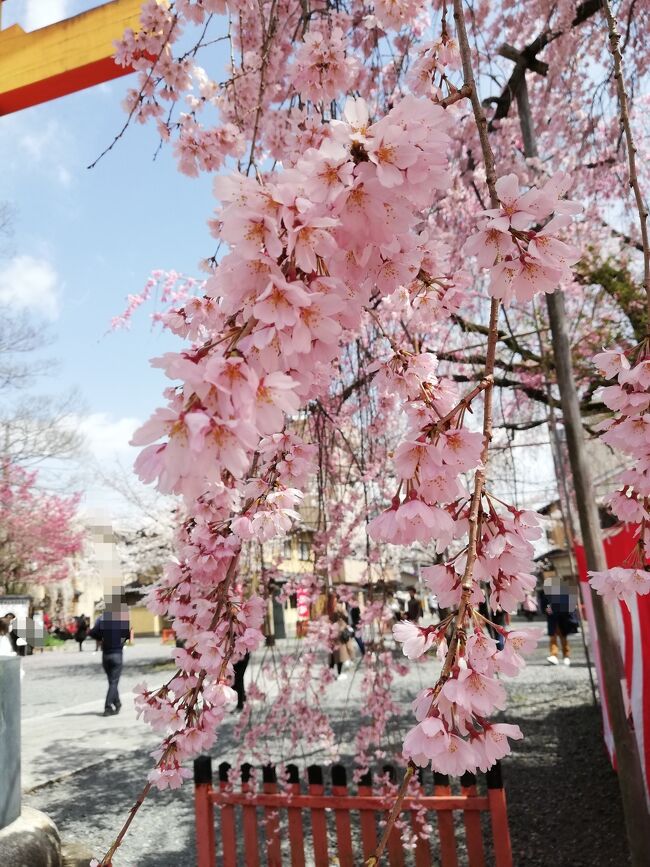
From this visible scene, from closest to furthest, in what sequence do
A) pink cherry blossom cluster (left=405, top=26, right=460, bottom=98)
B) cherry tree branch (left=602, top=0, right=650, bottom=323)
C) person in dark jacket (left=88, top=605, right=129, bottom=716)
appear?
cherry tree branch (left=602, top=0, right=650, bottom=323) → pink cherry blossom cluster (left=405, top=26, right=460, bottom=98) → person in dark jacket (left=88, top=605, right=129, bottom=716)

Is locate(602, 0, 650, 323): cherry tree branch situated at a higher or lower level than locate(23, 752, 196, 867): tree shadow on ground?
higher

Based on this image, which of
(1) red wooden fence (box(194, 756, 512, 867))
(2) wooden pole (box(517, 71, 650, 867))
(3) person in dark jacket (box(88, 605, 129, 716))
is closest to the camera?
(1) red wooden fence (box(194, 756, 512, 867))

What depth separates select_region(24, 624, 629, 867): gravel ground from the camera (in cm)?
318

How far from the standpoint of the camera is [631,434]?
3.34 feet

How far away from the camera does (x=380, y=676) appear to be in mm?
3672

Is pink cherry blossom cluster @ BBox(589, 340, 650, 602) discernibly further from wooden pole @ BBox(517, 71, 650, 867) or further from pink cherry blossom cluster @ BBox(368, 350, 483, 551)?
wooden pole @ BBox(517, 71, 650, 867)

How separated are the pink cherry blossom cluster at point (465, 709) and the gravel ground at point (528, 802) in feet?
9.91

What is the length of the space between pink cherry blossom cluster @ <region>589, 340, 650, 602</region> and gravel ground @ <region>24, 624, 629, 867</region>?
2.70m

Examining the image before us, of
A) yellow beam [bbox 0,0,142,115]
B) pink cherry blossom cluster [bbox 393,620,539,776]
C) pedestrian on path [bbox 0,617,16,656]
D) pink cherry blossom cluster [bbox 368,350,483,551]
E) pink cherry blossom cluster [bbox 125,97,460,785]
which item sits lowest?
pedestrian on path [bbox 0,617,16,656]

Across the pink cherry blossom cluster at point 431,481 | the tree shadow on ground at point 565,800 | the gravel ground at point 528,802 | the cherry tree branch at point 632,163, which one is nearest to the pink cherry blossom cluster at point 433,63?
the cherry tree branch at point 632,163

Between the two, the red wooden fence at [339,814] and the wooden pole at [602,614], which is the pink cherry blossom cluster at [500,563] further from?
the wooden pole at [602,614]

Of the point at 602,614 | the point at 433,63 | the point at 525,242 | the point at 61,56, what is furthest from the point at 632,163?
the point at 61,56

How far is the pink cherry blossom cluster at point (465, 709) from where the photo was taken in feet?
2.02

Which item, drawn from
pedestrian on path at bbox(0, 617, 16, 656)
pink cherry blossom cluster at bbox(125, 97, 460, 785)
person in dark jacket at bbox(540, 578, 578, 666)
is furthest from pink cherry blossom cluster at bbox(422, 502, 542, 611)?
person in dark jacket at bbox(540, 578, 578, 666)
